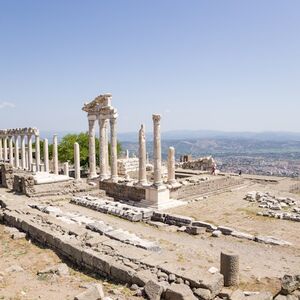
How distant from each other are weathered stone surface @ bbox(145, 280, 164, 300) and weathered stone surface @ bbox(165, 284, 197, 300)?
0.60ft

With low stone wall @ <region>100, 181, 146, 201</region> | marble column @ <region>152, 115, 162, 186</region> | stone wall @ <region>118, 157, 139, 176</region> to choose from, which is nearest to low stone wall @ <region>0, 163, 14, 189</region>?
low stone wall @ <region>100, 181, 146, 201</region>

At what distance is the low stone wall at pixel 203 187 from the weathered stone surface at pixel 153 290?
675 inches

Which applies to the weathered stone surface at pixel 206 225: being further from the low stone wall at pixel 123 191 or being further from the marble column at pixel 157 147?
the low stone wall at pixel 123 191

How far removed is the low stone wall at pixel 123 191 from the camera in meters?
25.2

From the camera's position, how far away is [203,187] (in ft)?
95.6

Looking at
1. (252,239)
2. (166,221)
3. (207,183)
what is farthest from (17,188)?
(252,239)

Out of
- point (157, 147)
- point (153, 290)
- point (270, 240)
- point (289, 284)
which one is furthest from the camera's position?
point (157, 147)

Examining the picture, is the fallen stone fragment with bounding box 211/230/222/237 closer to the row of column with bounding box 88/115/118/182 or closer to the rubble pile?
the rubble pile

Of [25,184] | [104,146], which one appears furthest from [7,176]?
[104,146]

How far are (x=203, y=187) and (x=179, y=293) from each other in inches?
831

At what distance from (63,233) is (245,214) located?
475 inches

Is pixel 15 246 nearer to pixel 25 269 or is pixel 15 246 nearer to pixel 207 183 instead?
pixel 25 269

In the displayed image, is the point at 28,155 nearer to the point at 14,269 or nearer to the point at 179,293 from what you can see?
the point at 14,269

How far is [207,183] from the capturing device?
97.3ft
